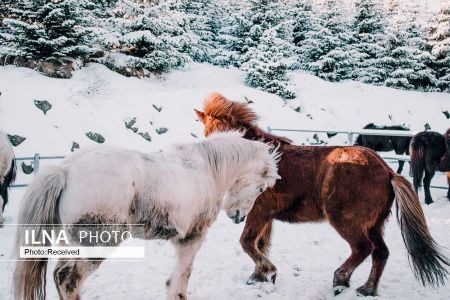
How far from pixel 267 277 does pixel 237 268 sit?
59 centimetres

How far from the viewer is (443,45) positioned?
76.6ft

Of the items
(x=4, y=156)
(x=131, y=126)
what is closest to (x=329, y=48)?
(x=131, y=126)

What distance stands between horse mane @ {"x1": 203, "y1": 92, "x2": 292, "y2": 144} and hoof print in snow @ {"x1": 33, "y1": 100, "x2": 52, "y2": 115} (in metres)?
8.01

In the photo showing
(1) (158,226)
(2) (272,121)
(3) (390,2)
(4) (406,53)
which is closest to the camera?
(1) (158,226)

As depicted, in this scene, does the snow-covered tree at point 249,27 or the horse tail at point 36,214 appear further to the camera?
the snow-covered tree at point 249,27

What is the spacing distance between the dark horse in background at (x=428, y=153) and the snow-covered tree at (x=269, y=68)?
34.8 ft

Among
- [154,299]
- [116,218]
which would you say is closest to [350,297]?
[154,299]

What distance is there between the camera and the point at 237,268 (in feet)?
13.8

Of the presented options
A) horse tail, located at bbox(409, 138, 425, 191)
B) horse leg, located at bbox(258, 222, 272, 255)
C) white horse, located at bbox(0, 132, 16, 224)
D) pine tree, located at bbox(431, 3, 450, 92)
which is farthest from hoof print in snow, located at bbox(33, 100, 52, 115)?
pine tree, located at bbox(431, 3, 450, 92)

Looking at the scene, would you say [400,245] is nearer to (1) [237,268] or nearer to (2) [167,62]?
(1) [237,268]

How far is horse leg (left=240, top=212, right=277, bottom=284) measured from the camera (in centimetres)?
370

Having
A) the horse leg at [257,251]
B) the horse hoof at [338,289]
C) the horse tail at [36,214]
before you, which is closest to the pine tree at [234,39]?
the horse leg at [257,251]

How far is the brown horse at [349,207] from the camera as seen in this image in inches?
130

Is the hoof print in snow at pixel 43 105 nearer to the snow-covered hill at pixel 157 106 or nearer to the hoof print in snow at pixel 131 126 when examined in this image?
the snow-covered hill at pixel 157 106
